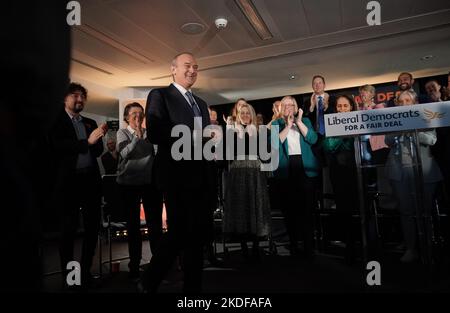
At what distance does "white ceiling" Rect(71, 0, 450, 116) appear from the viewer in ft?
13.5

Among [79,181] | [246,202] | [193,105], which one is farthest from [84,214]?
[246,202]

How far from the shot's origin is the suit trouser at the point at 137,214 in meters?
2.33

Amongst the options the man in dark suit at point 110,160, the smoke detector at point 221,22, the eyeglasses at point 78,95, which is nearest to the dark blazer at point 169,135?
the eyeglasses at point 78,95

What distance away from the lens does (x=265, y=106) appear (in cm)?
861

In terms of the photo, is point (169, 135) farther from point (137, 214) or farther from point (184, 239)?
point (137, 214)

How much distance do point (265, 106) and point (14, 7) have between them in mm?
8488


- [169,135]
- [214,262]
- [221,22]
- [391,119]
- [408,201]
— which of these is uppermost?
[221,22]

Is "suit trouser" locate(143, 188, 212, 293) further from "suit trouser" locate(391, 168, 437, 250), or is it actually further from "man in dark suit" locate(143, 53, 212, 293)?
"suit trouser" locate(391, 168, 437, 250)

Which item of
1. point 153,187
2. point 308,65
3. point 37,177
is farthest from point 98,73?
point 37,177

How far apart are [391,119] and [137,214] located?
5.90ft

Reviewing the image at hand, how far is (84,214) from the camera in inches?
86.7

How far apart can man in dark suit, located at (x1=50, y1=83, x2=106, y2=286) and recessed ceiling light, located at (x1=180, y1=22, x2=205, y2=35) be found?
263 centimetres

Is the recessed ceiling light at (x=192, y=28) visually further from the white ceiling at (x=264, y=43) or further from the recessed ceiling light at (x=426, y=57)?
the recessed ceiling light at (x=426, y=57)

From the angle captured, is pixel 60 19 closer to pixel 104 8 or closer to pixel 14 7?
pixel 14 7
